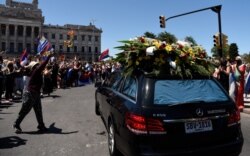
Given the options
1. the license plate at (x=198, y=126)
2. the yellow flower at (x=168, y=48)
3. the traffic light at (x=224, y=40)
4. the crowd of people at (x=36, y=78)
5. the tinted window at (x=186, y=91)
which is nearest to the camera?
the license plate at (x=198, y=126)

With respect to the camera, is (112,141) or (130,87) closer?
(130,87)

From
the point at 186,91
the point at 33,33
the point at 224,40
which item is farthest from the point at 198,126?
the point at 33,33

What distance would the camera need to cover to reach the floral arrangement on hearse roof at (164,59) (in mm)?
5047

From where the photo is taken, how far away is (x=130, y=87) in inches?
205

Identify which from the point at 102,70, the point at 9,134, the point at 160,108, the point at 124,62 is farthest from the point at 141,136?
the point at 102,70

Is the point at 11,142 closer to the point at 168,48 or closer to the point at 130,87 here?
the point at 130,87

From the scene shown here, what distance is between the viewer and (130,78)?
211 inches

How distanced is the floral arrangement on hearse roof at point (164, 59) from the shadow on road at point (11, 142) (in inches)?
117

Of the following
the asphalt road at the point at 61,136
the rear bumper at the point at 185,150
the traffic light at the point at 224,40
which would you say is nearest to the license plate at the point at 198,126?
the rear bumper at the point at 185,150

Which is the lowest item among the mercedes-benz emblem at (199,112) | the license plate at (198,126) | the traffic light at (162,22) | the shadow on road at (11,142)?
the shadow on road at (11,142)

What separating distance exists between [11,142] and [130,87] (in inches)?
131

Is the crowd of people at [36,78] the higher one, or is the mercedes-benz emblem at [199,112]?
the crowd of people at [36,78]

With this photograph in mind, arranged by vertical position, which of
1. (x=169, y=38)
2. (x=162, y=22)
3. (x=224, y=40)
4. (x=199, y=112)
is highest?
(x=162, y=22)

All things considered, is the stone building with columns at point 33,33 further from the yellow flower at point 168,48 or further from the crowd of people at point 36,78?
the yellow flower at point 168,48
